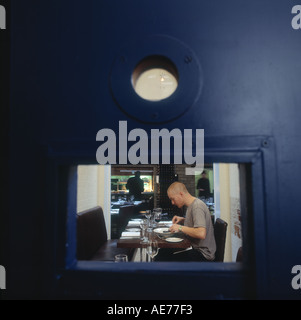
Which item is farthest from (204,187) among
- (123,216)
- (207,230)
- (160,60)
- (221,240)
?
(160,60)

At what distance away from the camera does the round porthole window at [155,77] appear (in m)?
0.81

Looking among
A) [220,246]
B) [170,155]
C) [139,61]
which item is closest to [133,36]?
[139,61]

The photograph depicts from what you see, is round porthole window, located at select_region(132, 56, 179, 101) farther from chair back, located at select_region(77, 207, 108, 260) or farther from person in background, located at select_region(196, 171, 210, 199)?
person in background, located at select_region(196, 171, 210, 199)

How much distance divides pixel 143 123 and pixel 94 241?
3.14m

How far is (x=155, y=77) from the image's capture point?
928mm

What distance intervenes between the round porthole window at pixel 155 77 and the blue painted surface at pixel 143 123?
2.1 inches

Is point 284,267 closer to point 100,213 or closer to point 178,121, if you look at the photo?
point 178,121

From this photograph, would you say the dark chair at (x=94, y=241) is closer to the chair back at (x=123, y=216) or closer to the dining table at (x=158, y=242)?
the dining table at (x=158, y=242)

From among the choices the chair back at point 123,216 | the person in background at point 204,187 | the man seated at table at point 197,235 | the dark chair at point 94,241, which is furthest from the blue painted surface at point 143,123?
the person in background at point 204,187

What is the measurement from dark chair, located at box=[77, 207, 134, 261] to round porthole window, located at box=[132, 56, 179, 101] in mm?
2306

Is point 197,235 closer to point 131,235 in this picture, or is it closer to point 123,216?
point 131,235

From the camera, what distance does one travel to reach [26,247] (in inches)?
30.7

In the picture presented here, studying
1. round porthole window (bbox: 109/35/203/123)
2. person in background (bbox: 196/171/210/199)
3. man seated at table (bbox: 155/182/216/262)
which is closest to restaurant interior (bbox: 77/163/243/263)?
man seated at table (bbox: 155/182/216/262)

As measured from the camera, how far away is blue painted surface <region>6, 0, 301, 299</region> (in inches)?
29.1
